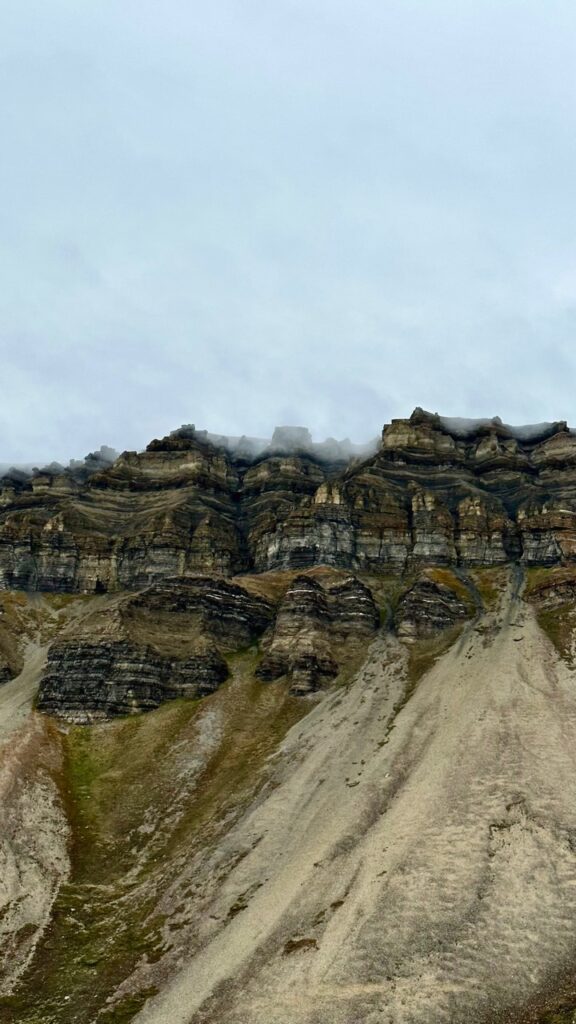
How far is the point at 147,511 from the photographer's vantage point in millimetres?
150625

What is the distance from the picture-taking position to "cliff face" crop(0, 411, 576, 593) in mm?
129750

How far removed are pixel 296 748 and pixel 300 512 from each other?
207 ft

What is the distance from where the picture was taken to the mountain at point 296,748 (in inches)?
1560

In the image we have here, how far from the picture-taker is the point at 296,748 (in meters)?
73.7

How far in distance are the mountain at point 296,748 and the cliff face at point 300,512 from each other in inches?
24.1

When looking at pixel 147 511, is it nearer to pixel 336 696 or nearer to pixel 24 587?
pixel 24 587

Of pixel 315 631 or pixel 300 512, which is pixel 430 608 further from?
pixel 300 512

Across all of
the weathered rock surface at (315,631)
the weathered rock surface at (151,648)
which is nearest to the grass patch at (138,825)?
the weathered rock surface at (151,648)

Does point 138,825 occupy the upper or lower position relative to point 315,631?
lower

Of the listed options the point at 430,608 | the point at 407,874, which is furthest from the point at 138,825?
the point at 430,608

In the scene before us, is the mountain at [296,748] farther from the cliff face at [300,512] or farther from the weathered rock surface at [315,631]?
the cliff face at [300,512]

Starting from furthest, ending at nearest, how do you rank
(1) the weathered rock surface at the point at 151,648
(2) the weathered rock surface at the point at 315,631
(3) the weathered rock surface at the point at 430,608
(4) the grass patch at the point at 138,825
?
(3) the weathered rock surface at the point at 430,608
(2) the weathered rock surface at the point at 315,631
(1) the weathered rock surface at the point at 151,648
(4) the grass patch at the point at 138,825

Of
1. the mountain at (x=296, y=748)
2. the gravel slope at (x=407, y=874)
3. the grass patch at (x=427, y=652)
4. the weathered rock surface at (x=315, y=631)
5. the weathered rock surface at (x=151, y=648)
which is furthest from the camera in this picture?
the weathered rock surface at (x=315, y=631)

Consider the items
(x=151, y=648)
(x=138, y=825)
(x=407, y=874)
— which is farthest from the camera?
(x=151, y=648)
